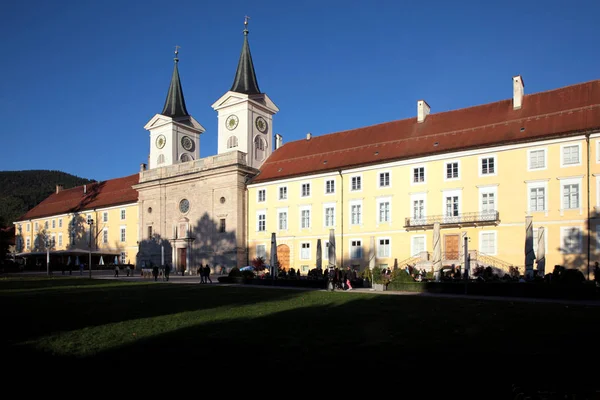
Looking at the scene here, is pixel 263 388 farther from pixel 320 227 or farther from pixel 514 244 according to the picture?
pixel 320 227

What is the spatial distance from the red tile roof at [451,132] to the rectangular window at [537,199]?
332 cm

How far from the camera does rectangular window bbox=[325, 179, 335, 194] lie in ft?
135

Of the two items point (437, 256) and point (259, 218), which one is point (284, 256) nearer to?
point (259, 218)

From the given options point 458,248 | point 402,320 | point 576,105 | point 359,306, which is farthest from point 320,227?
point 402,320

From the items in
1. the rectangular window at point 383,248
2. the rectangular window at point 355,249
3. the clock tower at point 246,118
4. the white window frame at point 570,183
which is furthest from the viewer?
the clock tower at point 246,118

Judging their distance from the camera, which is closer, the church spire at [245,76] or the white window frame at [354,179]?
the white window frame at [354,179]

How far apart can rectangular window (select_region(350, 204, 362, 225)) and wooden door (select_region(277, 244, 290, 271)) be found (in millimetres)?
6862

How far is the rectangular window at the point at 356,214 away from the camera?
130 ft

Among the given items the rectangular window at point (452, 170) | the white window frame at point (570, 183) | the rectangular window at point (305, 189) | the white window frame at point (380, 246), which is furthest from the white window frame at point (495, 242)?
the rectangular window at point (305, 189)

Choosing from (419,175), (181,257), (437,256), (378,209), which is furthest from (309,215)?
(437,256)

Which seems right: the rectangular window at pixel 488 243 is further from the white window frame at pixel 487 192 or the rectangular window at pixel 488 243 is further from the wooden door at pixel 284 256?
the wooden door at pixel 284 256

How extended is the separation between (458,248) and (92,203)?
49.0m

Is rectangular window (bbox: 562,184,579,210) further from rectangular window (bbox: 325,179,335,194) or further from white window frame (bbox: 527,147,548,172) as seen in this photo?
rectangular window (bbox: 325,179,335,194)

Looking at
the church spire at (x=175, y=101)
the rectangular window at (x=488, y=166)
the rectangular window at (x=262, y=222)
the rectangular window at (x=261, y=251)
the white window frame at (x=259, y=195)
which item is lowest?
the rectangular window at (x=261, y=251)
